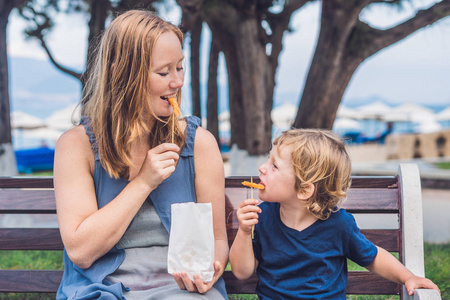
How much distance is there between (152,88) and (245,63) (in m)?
4.96

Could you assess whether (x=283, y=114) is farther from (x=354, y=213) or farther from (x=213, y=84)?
(x=354, y=213)

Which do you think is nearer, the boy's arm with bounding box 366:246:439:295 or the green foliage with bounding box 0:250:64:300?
the boy's arm with bounding box 366:246:439:295

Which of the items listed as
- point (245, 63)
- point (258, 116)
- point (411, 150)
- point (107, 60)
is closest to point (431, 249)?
point (258, 116)

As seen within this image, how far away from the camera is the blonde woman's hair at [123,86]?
6.40ft

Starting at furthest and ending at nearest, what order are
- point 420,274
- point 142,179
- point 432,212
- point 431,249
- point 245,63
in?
1. point 432,212
2. point 245,63
3. point 431,249
4. point 420,274
5. point 142,179

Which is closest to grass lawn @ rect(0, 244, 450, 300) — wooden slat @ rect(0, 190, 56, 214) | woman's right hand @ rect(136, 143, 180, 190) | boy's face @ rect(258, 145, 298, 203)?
wooden slat @ rect(0, 190, 56, 214)

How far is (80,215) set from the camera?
194cm

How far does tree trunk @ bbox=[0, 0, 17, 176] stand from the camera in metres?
7.68

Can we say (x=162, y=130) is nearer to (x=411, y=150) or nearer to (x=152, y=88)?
(x=152, y=88)

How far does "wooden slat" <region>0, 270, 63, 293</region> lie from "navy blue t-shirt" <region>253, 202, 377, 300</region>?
3.58ft

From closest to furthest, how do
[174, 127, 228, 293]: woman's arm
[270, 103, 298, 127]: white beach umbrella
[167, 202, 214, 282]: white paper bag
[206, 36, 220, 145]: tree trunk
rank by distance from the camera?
1. [167, 202, 214, 282]: white paper bag
2. [174, 127, 228, 293]: woman's arm
3. [206, 36, 220, 145]: tree trunk
4. [270, 103, 298, 127]: white beach umbrella

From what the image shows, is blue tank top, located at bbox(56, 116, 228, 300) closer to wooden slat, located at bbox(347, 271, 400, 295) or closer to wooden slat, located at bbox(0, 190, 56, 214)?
wooden slat, located at bbox(0, 190, 56, 214)

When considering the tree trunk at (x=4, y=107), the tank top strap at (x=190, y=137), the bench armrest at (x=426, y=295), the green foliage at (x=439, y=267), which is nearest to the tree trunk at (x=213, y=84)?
the tree trunk at (x=4, y=107)

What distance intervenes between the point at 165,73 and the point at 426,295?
1.24m
